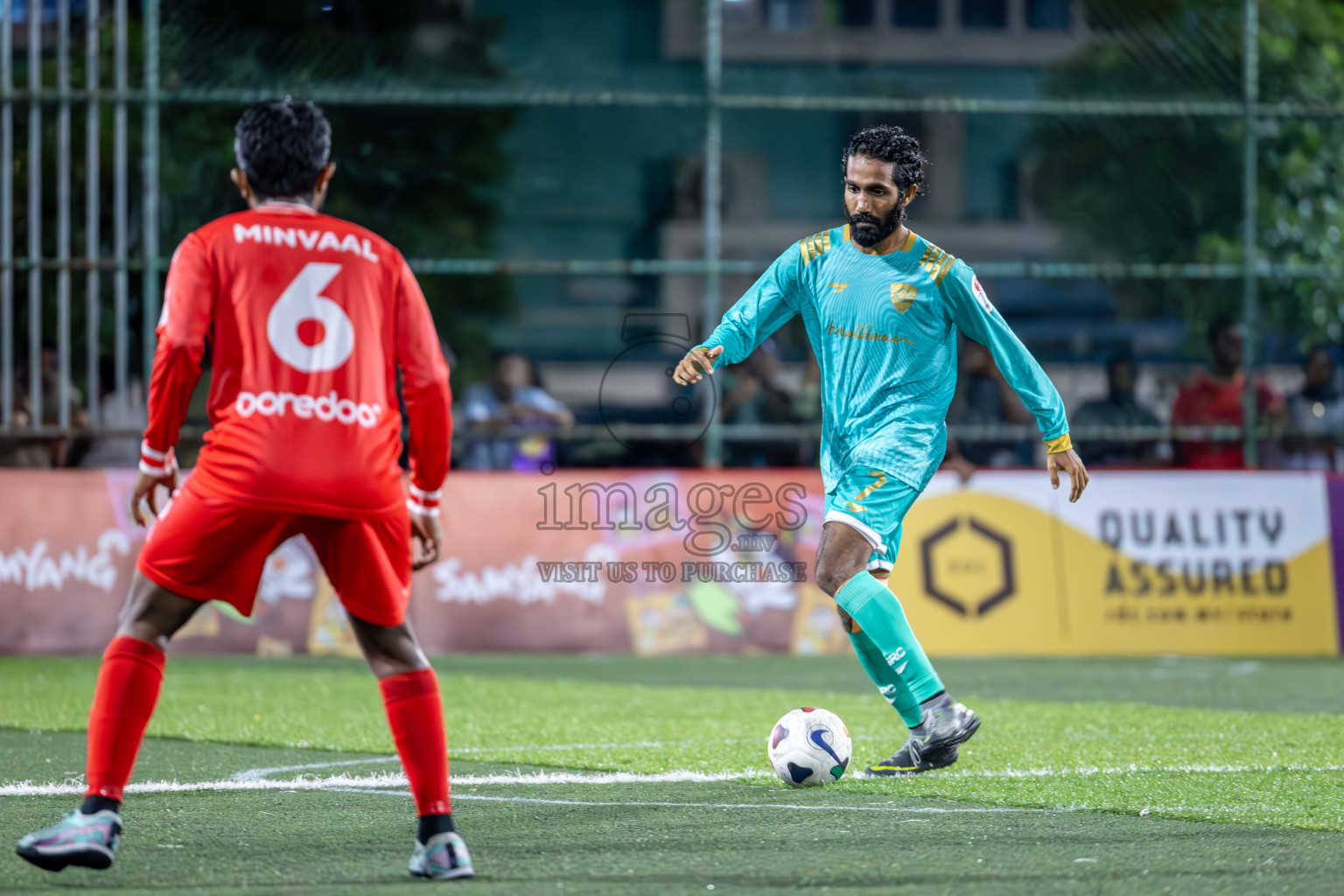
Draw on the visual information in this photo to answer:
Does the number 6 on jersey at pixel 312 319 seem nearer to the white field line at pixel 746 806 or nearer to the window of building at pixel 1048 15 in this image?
the white field line at pixel 746 806

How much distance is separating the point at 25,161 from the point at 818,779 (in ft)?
32.6

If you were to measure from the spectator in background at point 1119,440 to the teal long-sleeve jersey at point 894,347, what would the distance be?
26.7ft

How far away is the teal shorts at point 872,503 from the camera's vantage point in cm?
634

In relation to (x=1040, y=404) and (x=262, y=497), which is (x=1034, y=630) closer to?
(x=1040, y=404)

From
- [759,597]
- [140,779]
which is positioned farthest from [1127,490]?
[140,779]

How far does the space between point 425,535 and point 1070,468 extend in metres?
2.51

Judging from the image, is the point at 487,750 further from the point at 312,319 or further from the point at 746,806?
the point at 312,319

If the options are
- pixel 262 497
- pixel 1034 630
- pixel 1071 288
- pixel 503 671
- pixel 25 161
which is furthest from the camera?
pixel 1071 288

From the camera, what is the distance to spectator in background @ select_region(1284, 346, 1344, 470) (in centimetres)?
1434

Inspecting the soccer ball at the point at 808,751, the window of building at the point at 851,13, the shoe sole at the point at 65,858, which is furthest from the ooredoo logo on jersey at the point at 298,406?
the window of building at the point at 851,13

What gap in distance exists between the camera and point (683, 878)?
173 inches

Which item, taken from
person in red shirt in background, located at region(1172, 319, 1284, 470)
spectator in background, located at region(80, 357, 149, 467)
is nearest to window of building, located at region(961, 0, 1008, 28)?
person in red shirt in background, located at region(1172, 319, 1284, 470)

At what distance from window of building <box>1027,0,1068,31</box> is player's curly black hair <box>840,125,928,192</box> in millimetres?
10089

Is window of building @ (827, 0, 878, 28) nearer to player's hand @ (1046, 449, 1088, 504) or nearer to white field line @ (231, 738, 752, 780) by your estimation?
white field line @ (231, 738, 752, 780)
